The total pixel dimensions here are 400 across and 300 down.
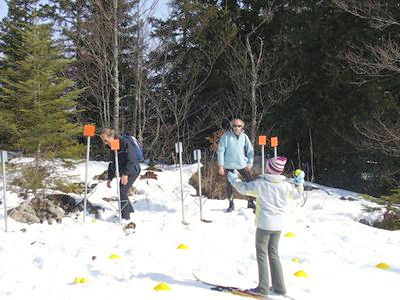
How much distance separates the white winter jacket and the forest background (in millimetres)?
7145

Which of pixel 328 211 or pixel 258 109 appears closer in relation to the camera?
pixel 328 211

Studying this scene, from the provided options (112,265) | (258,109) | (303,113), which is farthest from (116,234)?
(258,109)

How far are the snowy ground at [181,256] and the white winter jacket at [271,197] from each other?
0.77 meters

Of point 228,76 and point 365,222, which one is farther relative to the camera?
point 228,76

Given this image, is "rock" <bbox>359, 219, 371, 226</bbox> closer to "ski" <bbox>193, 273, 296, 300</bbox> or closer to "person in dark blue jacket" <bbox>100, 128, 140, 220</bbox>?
"person in dark blue jacket" <bbox>100, 128, 140, 220</bbox>

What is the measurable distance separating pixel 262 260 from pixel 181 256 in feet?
5.38

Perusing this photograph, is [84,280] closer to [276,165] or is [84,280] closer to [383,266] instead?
[276,165]

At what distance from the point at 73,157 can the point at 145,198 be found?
253 centimetres

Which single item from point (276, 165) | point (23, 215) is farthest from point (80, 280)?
point (23, 215)

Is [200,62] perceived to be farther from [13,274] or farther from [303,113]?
[13,274]

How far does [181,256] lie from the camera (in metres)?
5.61

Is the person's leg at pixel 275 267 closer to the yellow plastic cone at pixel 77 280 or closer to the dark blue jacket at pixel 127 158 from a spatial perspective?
the yellow plastic cone at pixel 77 280

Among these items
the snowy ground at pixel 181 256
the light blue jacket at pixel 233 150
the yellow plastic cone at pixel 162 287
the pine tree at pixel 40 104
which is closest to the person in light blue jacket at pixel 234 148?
the light blue jacket at pixel 233 150

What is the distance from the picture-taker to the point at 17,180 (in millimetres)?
8586
